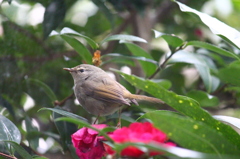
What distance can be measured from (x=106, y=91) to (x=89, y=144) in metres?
0.93

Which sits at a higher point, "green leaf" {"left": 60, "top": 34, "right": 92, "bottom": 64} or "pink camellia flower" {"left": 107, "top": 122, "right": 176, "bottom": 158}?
"pink camellia flower" {"left": 107, "top": 122, "right": 176, "bottom": 158}

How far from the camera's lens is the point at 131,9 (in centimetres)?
300

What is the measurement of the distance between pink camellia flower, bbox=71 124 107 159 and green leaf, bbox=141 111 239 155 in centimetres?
35

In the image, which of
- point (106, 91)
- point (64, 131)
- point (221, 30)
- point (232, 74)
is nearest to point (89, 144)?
point (64, 131)

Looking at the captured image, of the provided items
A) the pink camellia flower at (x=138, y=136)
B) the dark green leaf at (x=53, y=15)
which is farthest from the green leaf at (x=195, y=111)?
the dark green leaf at (x=53, y=15)

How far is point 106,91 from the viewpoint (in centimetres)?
232

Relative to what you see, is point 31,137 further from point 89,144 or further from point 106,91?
point 89,144

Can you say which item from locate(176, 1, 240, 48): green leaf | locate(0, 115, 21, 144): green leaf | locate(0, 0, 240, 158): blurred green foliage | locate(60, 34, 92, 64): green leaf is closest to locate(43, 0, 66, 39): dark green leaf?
locate(0, 0, 240, 158): blurred green foliage

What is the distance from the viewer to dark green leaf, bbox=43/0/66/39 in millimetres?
2209

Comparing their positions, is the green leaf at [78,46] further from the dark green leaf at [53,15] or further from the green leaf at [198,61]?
the green leaf at [198,61]

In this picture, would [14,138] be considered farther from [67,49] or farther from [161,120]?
[67,49]

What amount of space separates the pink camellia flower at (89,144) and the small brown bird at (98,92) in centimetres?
71

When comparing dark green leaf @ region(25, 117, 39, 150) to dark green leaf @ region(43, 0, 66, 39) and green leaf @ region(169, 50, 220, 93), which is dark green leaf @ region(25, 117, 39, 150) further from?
green leaf @ region(169, 50, 220, 93)

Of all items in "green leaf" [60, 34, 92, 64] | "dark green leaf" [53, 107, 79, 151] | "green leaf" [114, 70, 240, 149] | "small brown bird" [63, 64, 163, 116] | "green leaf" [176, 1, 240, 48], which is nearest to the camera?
"green leaf" [114, 70, 240, 149]
